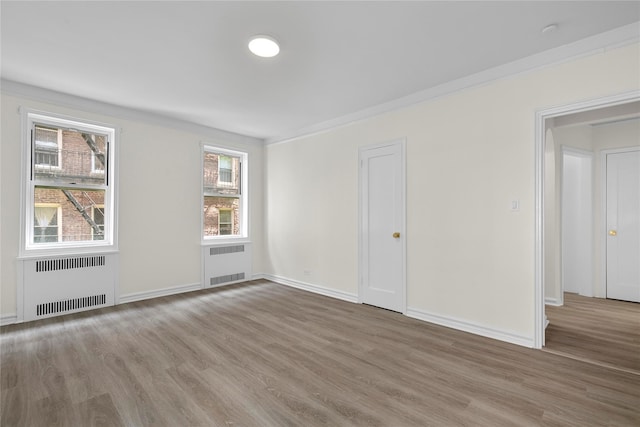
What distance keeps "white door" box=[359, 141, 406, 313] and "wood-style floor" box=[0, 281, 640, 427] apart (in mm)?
568

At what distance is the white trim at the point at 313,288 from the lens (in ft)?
15.1

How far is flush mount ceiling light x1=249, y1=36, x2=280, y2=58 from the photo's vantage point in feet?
8.68

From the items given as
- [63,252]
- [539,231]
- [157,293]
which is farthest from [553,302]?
[63,252]

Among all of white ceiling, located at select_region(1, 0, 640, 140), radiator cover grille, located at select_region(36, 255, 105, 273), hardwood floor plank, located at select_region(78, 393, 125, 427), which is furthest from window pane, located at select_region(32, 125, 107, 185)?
hardwood floor plank, located at select_region(78, 393, 125, 427)

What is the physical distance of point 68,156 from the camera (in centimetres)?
405

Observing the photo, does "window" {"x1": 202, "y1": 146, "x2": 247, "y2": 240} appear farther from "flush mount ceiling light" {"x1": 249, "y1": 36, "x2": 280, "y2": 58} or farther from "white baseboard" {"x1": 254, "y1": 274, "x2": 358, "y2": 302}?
"flush mount ceiling light" {"x1": 249, "y1": 36, "x2": 280, "y2": 58}

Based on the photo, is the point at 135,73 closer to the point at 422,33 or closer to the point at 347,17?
the point at 347,17

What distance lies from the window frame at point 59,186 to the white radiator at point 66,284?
4.9 inches

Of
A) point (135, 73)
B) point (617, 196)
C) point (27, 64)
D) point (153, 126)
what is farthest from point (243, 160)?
point (617, 196)

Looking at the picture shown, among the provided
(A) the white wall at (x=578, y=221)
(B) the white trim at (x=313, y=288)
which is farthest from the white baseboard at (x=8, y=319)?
(A) the white wall at (x=578, y=221)

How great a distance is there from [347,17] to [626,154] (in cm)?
487

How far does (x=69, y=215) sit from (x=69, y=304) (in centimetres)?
114

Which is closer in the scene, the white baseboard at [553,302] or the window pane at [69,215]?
the window pane at [69,215]

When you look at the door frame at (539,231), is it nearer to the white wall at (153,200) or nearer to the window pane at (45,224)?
the white wall at (153,200)
